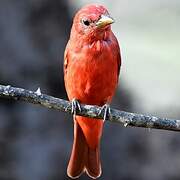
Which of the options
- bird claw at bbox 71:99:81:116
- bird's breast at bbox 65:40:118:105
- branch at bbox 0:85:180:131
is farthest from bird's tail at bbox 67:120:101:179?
branch at bbox 0:85:180:131

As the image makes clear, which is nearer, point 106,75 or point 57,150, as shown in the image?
point 106,75

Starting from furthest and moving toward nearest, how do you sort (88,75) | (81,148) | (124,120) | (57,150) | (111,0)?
1. (111,0)
2. (57,150)
3. (81,148)
4. (88,75)
5. (124,120)

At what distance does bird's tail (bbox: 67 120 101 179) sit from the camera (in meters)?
5.82

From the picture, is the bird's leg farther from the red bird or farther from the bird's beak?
the bird's beak

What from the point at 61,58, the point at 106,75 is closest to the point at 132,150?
the point at 61,58

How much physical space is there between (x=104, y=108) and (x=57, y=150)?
2452mm

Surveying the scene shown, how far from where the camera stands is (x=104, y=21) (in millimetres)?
5012

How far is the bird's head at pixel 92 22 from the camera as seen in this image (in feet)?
16.4

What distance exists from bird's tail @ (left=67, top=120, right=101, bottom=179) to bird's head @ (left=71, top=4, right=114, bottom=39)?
77 centimetres

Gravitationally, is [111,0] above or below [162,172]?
above

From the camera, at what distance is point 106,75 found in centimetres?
522

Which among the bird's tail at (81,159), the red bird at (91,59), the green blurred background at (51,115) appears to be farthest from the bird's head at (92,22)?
the green blurred background at (51,115)

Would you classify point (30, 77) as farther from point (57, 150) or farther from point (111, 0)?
point (111, 0)

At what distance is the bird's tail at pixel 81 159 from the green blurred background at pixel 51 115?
1469mm
